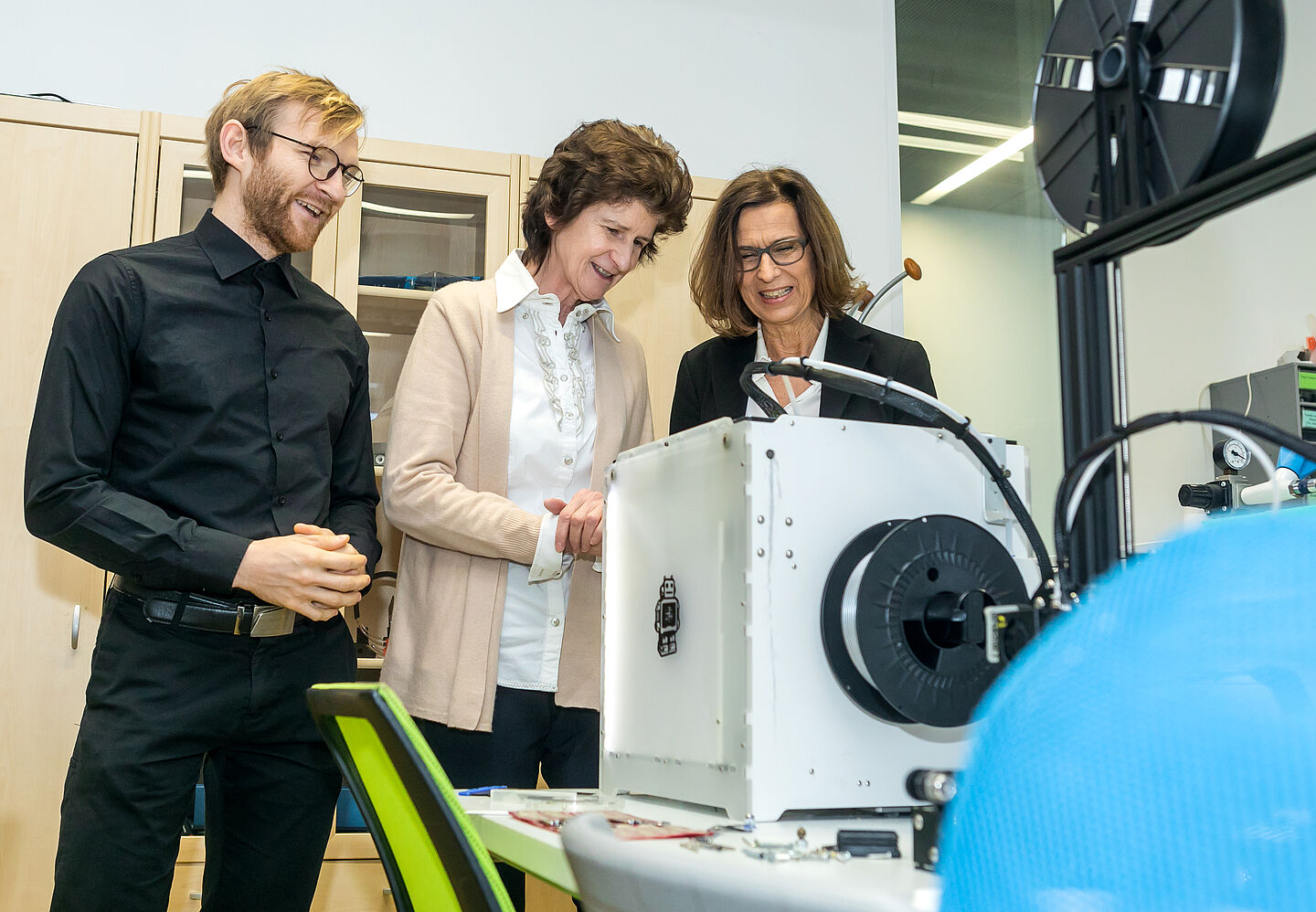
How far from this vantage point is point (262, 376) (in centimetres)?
164

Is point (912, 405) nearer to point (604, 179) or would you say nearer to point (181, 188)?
point (604, 179)

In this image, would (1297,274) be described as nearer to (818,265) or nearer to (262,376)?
(818,265)

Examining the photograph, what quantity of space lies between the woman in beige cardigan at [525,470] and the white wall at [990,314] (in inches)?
62.9

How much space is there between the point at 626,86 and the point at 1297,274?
2.03 meters

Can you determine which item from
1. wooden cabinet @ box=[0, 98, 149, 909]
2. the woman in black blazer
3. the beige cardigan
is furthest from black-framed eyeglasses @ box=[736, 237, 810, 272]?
wooden cabinet @ box=[0, 98, 149, 909]

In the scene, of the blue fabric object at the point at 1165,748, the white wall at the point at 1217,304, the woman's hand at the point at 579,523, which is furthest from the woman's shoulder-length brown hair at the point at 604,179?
the white wall at the point at 1217,304

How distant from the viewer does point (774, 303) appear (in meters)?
1.92

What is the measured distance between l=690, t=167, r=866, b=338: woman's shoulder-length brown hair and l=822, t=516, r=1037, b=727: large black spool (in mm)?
1012

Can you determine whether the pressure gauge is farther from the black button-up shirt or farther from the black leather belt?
the black leather belt

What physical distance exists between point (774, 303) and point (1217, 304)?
2069 mm

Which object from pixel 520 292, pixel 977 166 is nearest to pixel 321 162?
pixel 520 292

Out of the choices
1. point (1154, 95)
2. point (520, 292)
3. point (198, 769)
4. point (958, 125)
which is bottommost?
point (198, 769)

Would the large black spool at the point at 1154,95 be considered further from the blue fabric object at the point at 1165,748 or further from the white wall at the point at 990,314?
the white wall at the point at 990,314

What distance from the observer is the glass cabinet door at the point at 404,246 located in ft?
8.01
